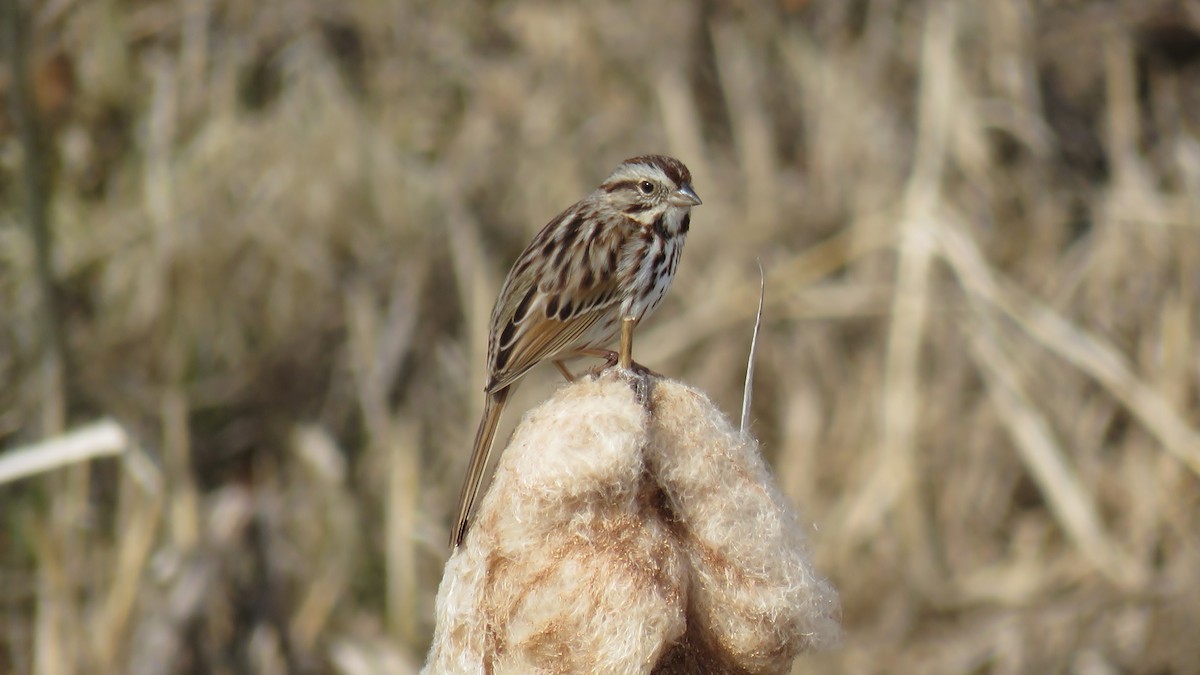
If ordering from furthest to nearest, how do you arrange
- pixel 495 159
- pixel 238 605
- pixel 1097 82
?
1. pixel 1097 82
2. pixel 495 159
3. pixel 238 605

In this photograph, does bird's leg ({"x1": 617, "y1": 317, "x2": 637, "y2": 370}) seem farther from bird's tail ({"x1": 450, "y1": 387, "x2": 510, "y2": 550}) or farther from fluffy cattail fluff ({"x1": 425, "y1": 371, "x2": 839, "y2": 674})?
bird's tail ({"x1": 450, "y1": 387, "x2": 510, "y2": 550})

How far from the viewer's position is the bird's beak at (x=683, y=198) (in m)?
3.51

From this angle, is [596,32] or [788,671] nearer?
[788,671]

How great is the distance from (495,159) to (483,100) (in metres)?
0.47

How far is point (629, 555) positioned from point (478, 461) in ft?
2.27

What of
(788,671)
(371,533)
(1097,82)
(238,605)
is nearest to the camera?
(788,671)

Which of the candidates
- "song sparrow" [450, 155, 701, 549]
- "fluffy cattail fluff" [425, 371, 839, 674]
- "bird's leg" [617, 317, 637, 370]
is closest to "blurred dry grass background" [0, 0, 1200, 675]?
"song sparrow" [450, 155, 701, 549]

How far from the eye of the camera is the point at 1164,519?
6.53 m

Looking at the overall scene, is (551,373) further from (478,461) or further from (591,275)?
(478,461)

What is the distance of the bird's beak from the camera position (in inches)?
138

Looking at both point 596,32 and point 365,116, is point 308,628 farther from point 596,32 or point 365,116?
point 596,32

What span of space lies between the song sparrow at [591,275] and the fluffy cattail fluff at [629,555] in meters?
0.92

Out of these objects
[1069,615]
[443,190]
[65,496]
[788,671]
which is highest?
[443,190]

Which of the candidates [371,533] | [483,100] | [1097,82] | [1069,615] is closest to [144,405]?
[371,533]
